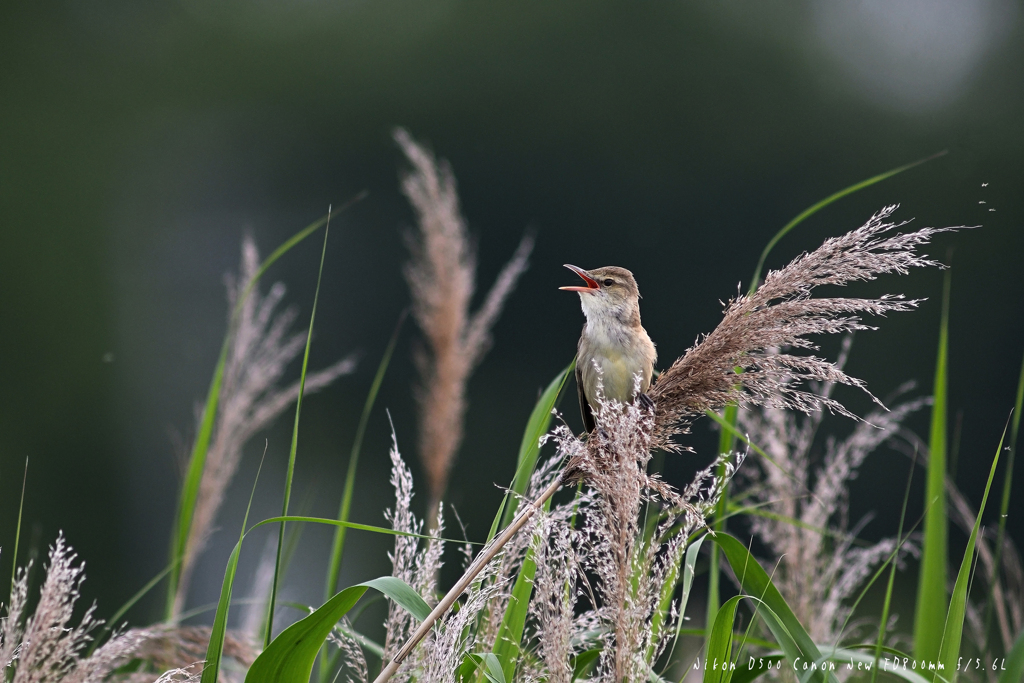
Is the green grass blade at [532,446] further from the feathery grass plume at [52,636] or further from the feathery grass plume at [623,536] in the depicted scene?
the feathery grass plume at [52,636]

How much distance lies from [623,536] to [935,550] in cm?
64

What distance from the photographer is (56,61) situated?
663 inches

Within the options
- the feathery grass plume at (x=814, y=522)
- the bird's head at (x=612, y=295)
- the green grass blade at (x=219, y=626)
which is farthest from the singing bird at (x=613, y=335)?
the green grass blade at (x=219, y=626)

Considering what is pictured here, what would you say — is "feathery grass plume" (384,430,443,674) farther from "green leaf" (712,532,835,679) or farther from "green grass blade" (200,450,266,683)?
"green leaf" (712,532,835,679)

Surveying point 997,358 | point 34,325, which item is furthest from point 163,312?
point 997,358

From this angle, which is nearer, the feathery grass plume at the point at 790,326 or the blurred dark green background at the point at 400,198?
the feathery grass plume at the point at 790,326

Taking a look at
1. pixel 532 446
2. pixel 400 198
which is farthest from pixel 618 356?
pixel 400 198

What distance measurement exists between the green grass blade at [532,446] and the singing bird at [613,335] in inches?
35.0

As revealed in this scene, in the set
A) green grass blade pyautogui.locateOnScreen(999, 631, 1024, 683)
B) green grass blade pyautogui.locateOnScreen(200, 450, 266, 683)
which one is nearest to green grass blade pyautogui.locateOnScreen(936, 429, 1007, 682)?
green grass blade pyautogui.locateOnScreen(999, 631, 1024, 683)

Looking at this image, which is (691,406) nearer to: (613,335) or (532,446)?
(532,446)

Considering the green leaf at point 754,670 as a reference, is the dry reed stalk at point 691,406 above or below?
above

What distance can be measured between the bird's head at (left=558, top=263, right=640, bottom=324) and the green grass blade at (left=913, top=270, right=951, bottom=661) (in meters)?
1.07

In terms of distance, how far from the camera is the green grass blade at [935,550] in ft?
4.99

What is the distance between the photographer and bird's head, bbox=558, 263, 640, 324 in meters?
2.59
